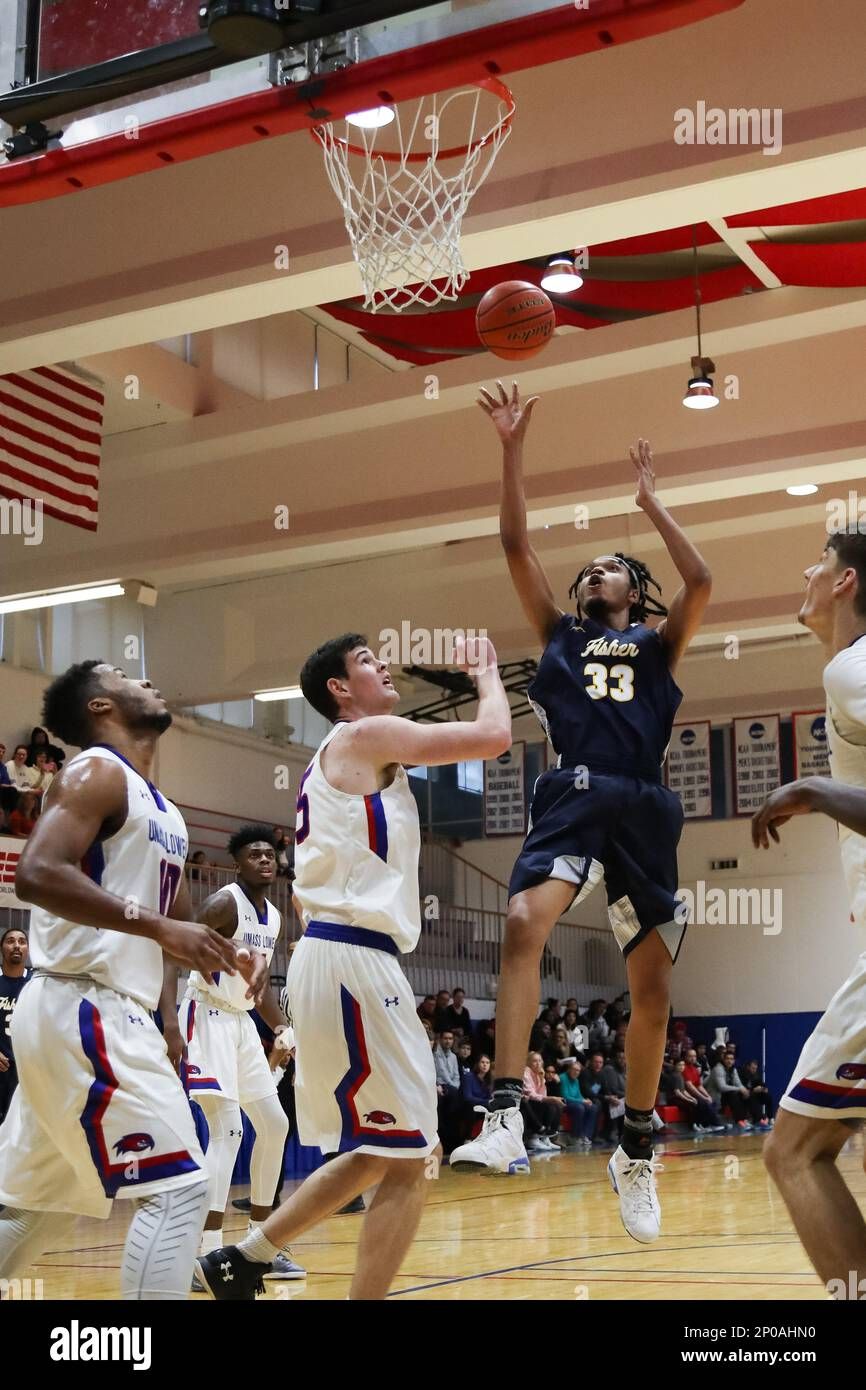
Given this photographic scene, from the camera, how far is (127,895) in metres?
4.12

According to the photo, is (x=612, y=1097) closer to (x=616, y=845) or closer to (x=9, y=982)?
(x=9, y=982)

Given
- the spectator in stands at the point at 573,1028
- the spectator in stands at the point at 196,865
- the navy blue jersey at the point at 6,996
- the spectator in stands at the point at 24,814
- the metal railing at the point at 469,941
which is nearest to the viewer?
the navy blue jersey at the point at 6,996

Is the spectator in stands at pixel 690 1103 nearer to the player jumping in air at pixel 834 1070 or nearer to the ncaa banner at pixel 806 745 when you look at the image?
the ncaa banner at pixel 806 745

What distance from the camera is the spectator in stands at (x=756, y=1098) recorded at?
23.2 meters

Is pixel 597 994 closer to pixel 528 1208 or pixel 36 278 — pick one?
pixel 528 1208

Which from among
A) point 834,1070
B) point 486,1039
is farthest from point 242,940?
point 486,1039

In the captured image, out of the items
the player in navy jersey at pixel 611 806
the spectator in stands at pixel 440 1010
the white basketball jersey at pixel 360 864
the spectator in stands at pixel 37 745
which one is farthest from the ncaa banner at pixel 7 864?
the white basketball jersey at pixel 360 864

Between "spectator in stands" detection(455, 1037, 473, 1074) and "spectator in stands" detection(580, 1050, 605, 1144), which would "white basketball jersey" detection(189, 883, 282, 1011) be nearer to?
"spectator in stands" detection(455, 1037, 473, 1074)

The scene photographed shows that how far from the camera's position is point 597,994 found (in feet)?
88.2

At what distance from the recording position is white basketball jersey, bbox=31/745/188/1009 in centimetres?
402

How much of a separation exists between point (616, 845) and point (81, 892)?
88.9 inches

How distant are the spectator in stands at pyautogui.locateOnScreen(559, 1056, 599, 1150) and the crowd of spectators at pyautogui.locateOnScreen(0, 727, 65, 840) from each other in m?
7.47

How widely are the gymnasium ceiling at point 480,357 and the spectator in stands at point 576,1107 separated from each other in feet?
20.2

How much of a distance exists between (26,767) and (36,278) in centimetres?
847
